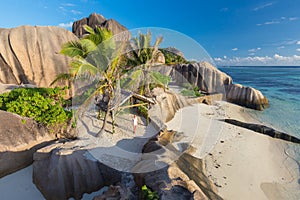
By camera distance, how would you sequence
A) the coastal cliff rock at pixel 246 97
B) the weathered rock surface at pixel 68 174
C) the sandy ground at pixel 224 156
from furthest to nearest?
the coastal cliff rock at pixel 246 97 < the sandy ground at pixel 224 156 < the weathered rock surface at pixel 68 174

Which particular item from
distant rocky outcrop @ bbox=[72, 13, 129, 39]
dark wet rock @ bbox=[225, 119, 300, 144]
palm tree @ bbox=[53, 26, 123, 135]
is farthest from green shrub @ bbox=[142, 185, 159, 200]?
distant rocky outcrop @ bbox=[72, 13, 129, 39]

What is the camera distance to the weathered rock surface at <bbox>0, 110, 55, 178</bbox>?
4656mm

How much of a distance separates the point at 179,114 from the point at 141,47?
480cm

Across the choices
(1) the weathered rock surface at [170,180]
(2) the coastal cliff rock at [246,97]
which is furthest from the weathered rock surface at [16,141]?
(2) the coastal cliff rock at [246,97]

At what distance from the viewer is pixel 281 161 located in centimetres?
712

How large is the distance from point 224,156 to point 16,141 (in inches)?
299

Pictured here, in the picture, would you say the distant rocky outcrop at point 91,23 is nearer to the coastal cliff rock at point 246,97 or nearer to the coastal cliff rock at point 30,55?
the coastal cliff rock at point 30,55

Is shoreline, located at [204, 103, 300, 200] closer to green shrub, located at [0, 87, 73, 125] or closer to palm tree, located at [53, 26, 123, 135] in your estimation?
palm tree, located at [53, 26, 123, 135]

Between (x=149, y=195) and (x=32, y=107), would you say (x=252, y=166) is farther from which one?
(x=32, y=107)

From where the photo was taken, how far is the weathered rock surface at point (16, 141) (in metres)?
4.66

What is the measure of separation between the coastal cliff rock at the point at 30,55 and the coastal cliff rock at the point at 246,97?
1538 cm

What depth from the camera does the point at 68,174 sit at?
4082 mm

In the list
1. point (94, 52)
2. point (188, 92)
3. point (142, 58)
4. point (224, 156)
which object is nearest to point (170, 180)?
point (224, 156)

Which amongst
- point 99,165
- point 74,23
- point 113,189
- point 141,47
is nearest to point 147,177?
point 113,189
